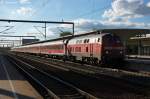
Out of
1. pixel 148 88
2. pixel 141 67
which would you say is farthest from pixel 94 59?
→ pixel 148 88

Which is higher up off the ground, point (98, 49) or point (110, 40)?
point (110, 40)

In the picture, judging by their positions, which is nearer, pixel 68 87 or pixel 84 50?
pixel 68 87

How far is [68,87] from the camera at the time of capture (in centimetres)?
1716

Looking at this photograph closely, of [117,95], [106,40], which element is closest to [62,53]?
[106,40]

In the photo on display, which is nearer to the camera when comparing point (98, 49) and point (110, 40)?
point (110, 40)

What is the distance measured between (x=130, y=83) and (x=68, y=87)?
10.4ft

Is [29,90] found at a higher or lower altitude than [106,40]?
lower

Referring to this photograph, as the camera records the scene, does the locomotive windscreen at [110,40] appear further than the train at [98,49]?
Yes

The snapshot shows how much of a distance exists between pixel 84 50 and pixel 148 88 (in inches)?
721

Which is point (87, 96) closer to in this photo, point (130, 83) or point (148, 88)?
point (148, 88)

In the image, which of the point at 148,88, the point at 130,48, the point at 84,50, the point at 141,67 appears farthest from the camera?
the point at 130,48

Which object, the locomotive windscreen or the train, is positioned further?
the locomotive windscreen

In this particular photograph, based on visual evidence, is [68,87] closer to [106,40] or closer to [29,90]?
[29,90]

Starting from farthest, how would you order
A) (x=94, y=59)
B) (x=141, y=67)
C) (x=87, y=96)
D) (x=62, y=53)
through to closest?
→ 1. (x=62, y=53)
2. (x=94, y=59)
3. (x=141, y=67)
4. (x=87, y=96)
